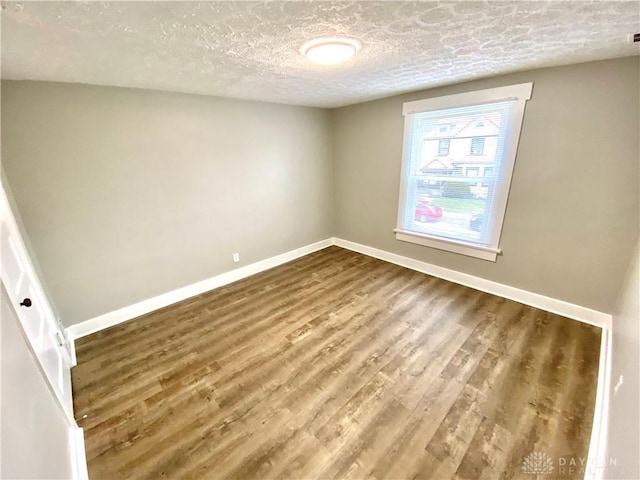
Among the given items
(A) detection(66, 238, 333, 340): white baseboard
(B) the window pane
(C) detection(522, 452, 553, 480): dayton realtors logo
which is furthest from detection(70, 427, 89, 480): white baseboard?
(B) the window pane

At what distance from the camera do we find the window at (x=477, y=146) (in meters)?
2.78

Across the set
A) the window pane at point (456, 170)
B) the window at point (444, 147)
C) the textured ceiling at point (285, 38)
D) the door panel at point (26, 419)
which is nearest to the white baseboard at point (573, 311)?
the window pane at point (456, 170)

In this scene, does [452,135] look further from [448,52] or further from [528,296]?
[528,296]

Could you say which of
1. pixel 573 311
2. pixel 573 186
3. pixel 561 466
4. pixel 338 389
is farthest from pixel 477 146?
pixel 338 389

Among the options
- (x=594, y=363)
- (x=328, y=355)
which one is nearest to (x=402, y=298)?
(x=328, y=355)

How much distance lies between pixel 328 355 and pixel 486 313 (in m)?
1.69

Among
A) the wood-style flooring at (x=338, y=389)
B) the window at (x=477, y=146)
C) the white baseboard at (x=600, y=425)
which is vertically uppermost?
the window at (x=477, y=146)

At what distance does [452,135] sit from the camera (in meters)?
3.00

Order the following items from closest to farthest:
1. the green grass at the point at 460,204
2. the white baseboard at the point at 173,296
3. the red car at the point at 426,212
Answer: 1. the white baseboard at the point at 173,296
2. the green grass at the point at 460,204
3. the red car at the point at 426,212

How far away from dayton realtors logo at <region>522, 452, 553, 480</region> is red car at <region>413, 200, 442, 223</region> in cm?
242

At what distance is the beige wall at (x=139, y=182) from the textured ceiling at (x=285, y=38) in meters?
0.29

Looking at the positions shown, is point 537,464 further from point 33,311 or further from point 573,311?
point 33,311

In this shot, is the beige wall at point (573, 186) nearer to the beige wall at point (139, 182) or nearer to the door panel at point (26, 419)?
the beige wall at point (139, 182)

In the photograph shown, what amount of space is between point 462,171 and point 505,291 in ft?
4.68
